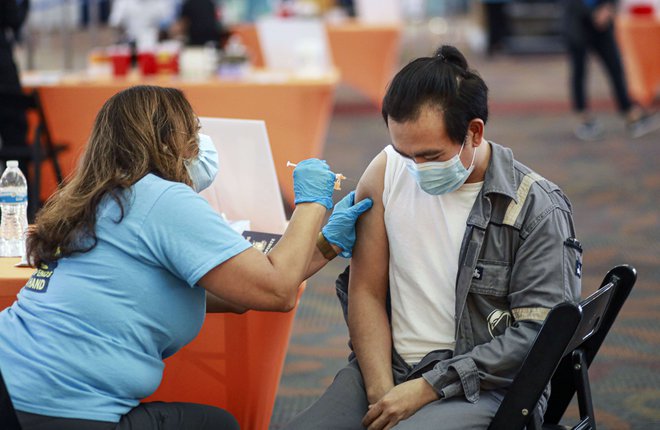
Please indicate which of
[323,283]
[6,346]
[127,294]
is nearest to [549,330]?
[127,294]

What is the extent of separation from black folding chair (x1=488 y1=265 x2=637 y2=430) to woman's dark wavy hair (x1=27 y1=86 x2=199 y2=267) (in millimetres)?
740

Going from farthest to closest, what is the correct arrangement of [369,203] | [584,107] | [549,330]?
[584,107] → [369,203] → [549,330]

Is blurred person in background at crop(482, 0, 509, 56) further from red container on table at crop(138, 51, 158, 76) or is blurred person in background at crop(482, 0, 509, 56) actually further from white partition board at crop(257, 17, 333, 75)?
red container on table at crop(138, 51, 158, 76)

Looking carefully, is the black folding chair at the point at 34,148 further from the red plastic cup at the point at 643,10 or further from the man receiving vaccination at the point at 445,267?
the red plastic cup at the point at 643,10

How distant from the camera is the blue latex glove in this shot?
6.86 ft

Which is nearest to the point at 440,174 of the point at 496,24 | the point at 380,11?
the point at 380,11

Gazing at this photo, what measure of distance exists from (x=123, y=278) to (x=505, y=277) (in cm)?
75

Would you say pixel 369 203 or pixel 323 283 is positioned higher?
pixel 369 203

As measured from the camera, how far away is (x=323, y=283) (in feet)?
14.9

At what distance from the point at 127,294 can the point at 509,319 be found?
2.47 ft

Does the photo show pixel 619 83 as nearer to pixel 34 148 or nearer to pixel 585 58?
pixel 585 58

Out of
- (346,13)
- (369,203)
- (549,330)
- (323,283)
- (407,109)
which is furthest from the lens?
(346,13)

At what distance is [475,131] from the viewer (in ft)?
6.47

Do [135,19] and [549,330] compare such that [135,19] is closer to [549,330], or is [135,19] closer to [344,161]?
[344,161]
